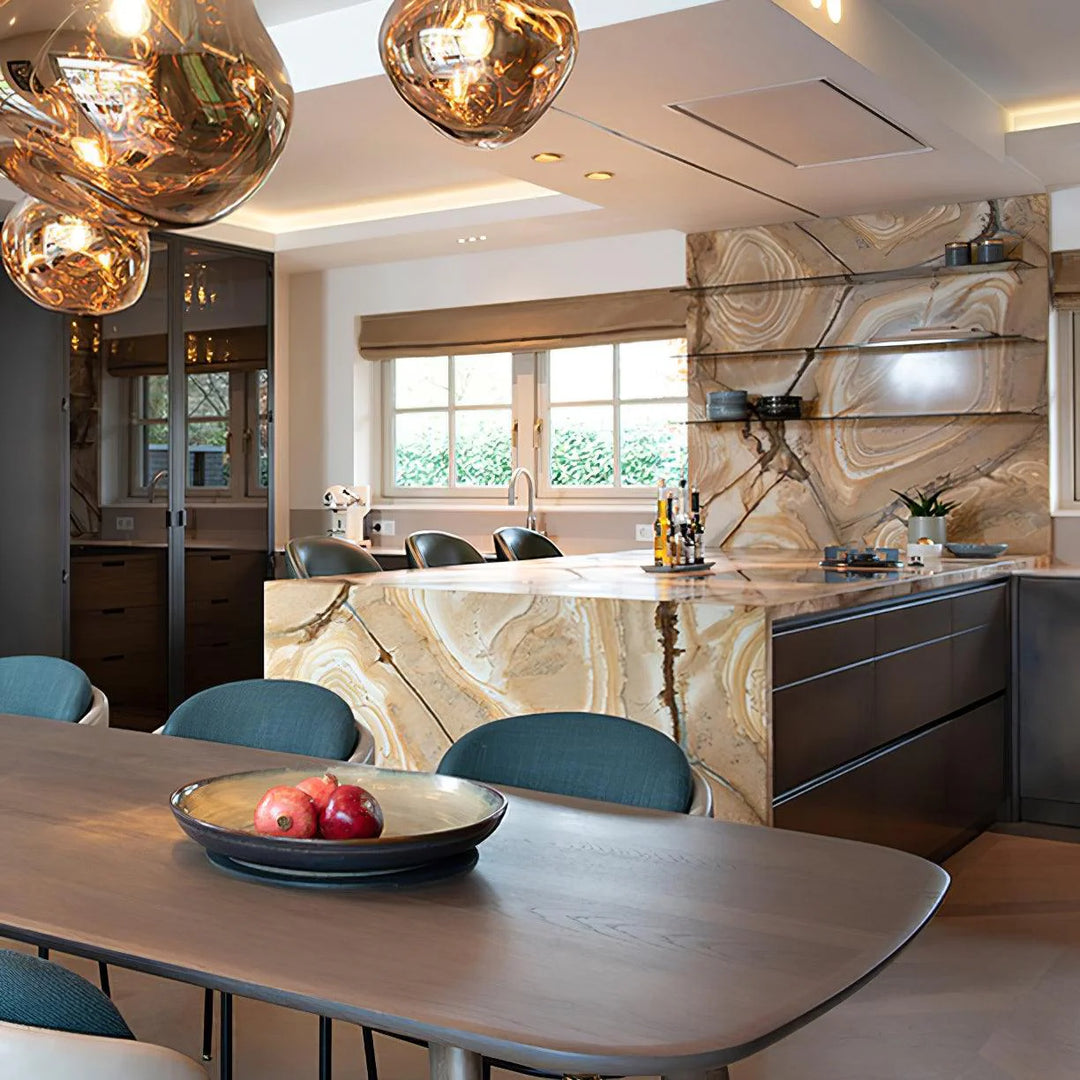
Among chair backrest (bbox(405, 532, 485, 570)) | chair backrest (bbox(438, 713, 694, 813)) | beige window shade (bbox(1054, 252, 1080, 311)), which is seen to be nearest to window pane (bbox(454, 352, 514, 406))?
chair backrest (bbox(405, 532, 485, 570))

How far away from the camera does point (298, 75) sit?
13.5ft

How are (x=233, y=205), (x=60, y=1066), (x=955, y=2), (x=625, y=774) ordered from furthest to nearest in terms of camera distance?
(x=955, y=2)
(x=625, y=774)
(x=233, y=205)
(x=60, y=1066)

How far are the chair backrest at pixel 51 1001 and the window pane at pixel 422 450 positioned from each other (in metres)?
6.25

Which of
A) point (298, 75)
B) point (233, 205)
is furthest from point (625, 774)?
point (298, 75)

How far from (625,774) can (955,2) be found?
294cm

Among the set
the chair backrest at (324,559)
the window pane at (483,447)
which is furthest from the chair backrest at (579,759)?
the window pane at (483,447)

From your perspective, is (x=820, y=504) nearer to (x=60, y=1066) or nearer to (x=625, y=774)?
(x=625, y=774)

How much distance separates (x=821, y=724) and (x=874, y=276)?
2791 millimetres

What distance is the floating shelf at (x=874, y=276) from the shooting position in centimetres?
535

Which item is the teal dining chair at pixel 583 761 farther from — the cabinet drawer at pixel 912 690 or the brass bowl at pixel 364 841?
the cabinet drawer at pixel 912 690

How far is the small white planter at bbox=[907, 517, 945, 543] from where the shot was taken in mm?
5332

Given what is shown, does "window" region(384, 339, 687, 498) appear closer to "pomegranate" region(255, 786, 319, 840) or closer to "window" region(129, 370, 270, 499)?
"window" region(129, 370, 270, 499)

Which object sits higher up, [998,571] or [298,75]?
[298,75]

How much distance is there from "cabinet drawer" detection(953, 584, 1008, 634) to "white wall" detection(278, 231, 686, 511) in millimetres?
2785
